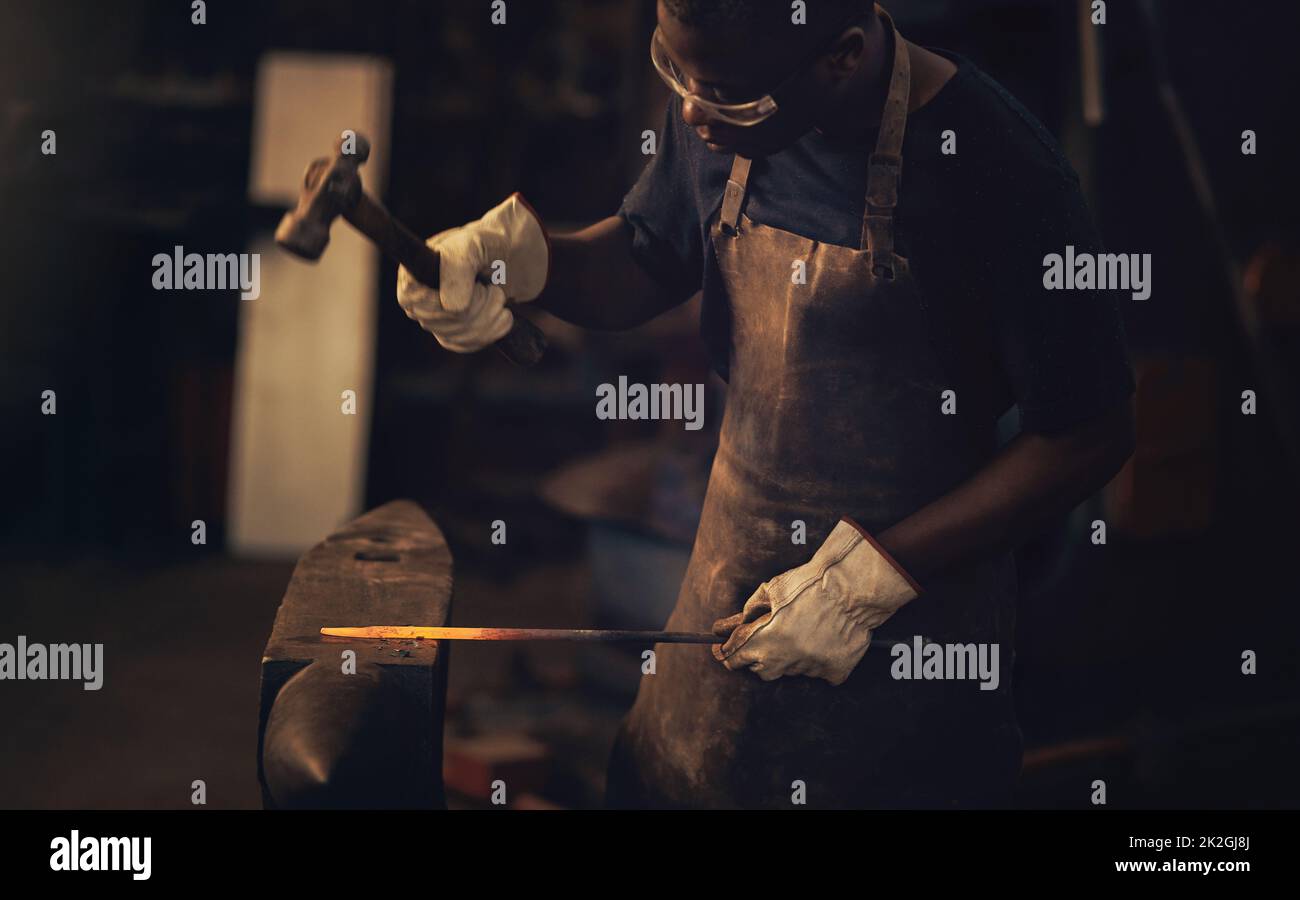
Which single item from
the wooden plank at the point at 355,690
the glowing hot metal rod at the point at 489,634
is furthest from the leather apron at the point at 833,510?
the wooden plank at the point at 355,690

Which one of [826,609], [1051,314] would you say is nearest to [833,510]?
[826,609]

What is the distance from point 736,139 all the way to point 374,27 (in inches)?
200

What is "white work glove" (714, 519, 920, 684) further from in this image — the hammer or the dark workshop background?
the dark workshop background

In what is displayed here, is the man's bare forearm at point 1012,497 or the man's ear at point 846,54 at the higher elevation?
the man's ear at point 846,54

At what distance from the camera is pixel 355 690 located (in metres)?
1.80

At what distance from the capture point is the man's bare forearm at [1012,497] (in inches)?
72.4

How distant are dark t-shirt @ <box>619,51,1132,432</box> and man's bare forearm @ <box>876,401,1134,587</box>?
0.04 metres

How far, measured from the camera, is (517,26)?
644 centimetres

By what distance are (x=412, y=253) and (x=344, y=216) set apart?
14 centimetres

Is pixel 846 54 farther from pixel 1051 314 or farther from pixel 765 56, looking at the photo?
pixel 1051 314

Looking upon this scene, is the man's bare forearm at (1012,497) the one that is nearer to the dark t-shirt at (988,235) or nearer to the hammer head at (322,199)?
the dark t-shirt at (988,235)

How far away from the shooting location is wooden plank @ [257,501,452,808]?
168 cm

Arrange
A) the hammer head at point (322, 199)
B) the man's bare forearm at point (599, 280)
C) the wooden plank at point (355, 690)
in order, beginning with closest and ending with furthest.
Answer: the wooden plank at point (355, 690)
the hammer head at point (322, 199)
the man's bare forearm at point (599, 280)
